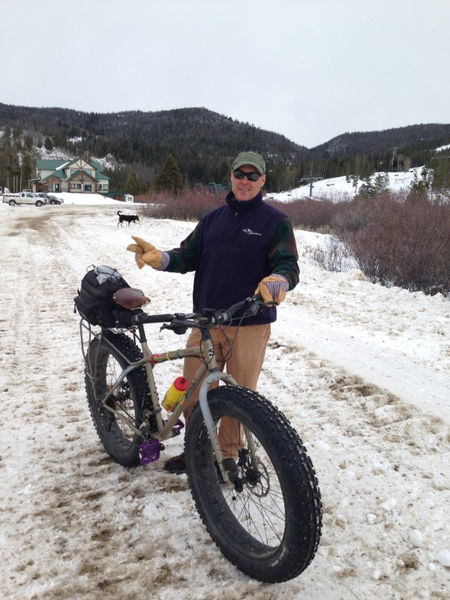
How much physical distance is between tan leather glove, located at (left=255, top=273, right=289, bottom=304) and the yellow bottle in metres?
0.75

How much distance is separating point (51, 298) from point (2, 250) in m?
5.96

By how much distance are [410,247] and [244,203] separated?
801cm

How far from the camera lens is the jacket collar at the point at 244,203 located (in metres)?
2.58

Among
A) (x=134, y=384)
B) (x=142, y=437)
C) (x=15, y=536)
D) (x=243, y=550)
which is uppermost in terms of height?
(x=134, y=384)

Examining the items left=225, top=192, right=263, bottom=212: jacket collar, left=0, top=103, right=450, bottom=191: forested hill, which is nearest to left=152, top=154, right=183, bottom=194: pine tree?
left=0, top=103, right=450, bottom=191: forested hill

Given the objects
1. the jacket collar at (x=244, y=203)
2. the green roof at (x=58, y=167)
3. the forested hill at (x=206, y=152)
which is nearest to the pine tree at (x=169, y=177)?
the forested hill at (x=206, y=152)

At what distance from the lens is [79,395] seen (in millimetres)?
3994

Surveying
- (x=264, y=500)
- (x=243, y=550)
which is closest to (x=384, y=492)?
(x=264, y=500)

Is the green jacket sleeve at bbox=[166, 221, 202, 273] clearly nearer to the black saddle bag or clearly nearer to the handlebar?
the black saddle bag

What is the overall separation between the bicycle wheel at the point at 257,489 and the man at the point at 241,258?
507 millimetres

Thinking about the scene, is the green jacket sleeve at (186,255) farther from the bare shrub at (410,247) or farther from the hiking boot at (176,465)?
the bare shrub at (410,247)

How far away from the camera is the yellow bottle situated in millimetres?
2395

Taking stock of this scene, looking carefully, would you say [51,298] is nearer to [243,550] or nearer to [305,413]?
[305,413]

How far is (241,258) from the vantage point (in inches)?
101
